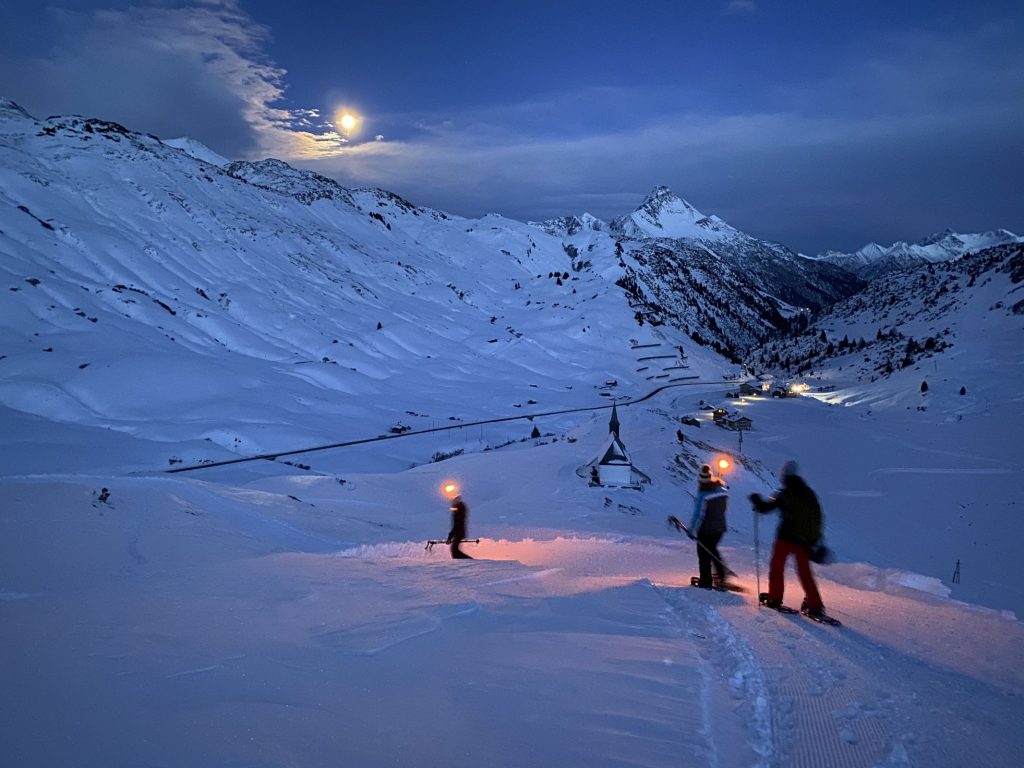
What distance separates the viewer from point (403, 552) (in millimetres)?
13906

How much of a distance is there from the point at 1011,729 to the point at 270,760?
226 inches

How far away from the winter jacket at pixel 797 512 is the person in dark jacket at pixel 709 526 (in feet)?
3.94

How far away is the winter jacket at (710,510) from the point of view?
978 cm

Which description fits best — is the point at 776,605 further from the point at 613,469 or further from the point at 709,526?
the point at 613,469

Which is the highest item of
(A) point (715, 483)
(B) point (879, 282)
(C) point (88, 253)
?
(B) point (879, 282)

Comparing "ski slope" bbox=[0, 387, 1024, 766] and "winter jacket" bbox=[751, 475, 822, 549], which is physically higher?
"winter jacket" bbox=[751, 475, 822, 549]

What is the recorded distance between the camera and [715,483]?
10.0 meters

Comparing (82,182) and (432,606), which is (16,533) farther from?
(82,182)

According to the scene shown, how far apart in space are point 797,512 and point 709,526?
1.77 meters

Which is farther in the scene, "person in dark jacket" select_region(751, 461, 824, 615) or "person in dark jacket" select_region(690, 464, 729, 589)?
"person in dark jacket" select_region(690, 464, 729, 589)

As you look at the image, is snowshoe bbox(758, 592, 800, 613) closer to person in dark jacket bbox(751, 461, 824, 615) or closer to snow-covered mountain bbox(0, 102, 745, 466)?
person in dark jacket bbox(751, 461, 824, 615)

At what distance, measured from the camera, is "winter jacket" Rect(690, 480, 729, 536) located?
32.1 feet

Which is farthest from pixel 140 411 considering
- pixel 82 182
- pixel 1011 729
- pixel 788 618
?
pixel 82 182

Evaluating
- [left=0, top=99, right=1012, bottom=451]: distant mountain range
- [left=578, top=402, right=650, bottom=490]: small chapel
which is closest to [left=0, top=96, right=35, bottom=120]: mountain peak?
[left=0, top=99, right=1012, bottom=451]: distant mountain range
